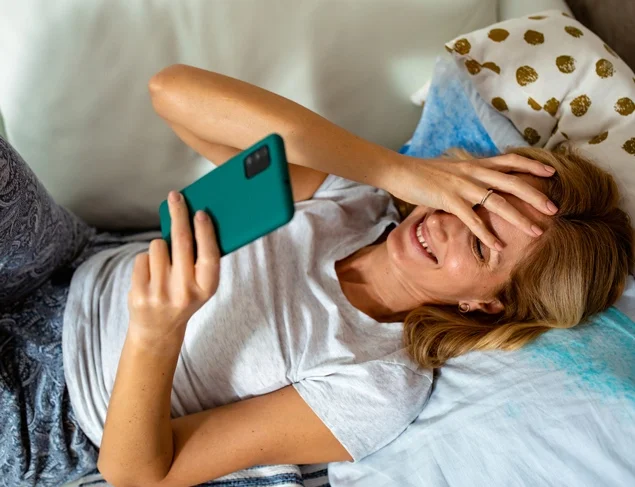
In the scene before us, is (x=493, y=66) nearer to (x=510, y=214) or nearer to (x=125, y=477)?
(x=510, y=214)

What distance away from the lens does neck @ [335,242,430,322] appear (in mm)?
1083

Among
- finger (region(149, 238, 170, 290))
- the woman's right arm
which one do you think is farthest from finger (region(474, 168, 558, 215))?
finger (region(149, 238, 170, 290))

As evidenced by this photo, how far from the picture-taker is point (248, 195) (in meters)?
0.65

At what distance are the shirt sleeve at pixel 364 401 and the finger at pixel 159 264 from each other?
334 millimetres

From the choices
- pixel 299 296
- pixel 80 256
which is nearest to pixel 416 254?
pixel 299 296

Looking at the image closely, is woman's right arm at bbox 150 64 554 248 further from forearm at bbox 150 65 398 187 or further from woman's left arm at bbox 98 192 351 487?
woman's left arm at bbox 98 192 351 487

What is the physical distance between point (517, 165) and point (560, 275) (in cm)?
21

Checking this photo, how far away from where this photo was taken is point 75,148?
1129mm

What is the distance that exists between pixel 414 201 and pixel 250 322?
0.36m

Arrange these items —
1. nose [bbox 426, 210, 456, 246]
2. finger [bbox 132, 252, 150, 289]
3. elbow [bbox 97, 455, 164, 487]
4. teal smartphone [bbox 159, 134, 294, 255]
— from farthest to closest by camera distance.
A: nose [bbox 426, 210, 456, 246]
elbow [bbox 97, 455, 164, 487]
finger [bbox 132, 252, 150, 289]
teal smartphone [bbox 159, 134, 294, 255]

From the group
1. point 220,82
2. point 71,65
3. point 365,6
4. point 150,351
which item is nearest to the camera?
point 150,351

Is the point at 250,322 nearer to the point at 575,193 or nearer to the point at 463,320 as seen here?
the point at 463,320

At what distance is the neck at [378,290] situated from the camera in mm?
1083

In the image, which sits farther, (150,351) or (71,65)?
(71,65)
